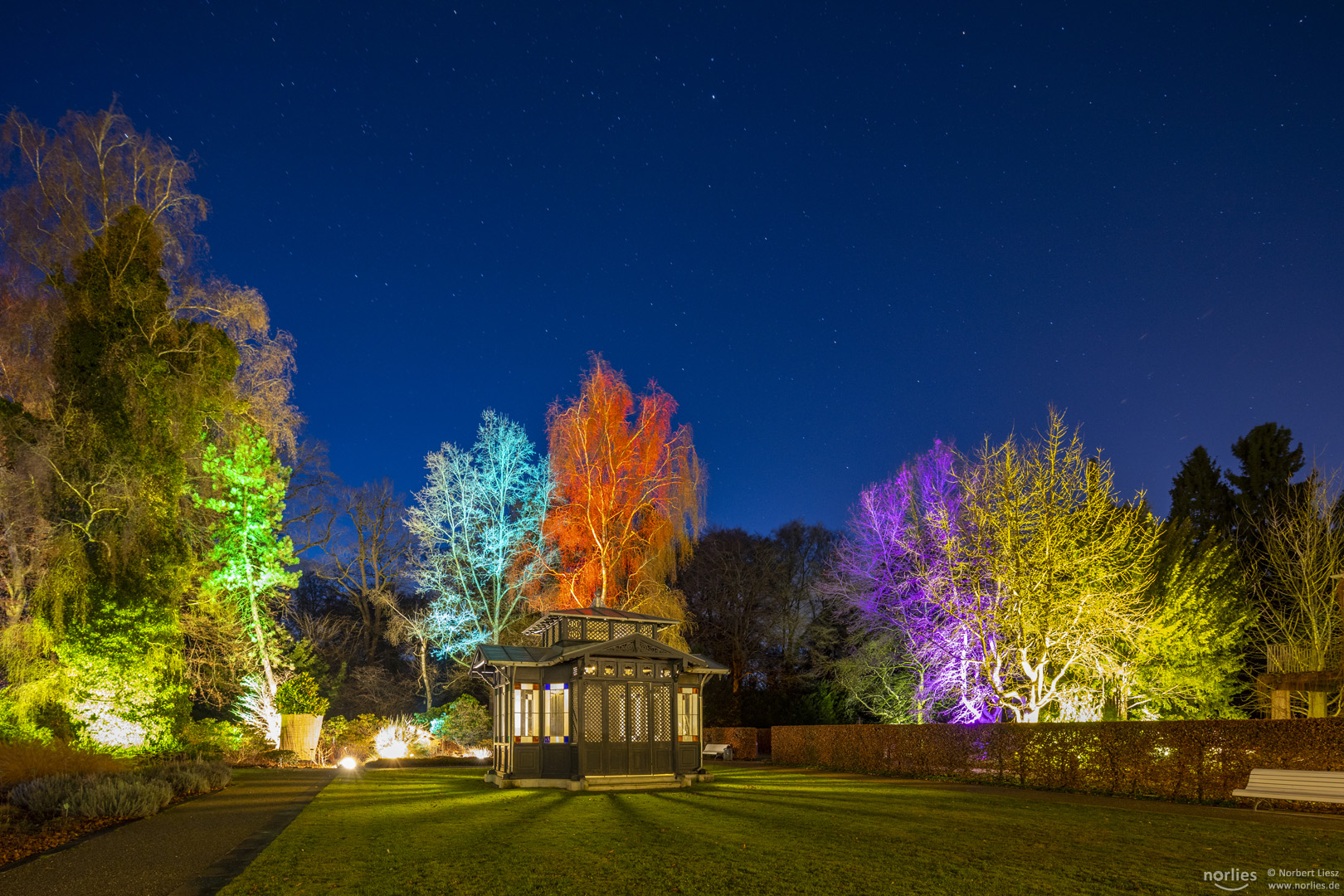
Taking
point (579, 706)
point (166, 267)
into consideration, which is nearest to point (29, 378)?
point (166, 267)

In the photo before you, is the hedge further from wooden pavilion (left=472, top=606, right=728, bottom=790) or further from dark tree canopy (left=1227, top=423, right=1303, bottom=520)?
dark tree canopy (left=1227, top=423, right=1303, bottom=520)

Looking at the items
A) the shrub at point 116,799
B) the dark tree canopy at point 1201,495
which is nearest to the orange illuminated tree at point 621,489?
the shrub at point 116,799

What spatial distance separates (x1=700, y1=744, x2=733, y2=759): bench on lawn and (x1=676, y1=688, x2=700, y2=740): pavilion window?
10406 millimetres

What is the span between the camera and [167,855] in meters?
9.20

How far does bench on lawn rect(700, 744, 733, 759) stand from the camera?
30.5 meters

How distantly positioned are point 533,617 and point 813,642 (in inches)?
526

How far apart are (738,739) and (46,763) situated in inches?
900

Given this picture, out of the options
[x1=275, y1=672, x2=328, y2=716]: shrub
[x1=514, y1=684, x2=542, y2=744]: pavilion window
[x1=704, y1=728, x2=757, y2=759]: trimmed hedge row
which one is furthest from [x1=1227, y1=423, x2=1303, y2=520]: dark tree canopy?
[x1=275, y1=672, x2=328, y2=716]: shrub

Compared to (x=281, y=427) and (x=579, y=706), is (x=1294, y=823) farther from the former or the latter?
(x=281, y=427)

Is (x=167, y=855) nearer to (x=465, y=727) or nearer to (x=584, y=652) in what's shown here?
(x=584, y=652)

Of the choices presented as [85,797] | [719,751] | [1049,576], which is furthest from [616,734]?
[719,751]

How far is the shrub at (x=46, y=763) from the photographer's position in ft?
43.2

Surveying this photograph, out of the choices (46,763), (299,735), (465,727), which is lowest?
(465,727)

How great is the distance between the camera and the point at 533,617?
3097cm
